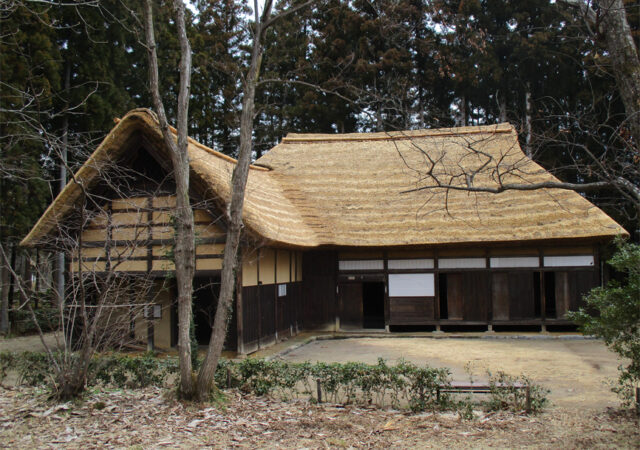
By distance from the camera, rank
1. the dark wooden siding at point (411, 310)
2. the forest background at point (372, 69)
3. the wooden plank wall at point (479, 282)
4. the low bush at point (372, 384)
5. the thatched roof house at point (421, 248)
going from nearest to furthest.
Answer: the low bush at point (372, 384) → the thatched roof house at point (421, 248) → the wooden plank wall at point (479, 282) → the dark wooden siding at point (411, 310) → the forest background at point (372, 69)

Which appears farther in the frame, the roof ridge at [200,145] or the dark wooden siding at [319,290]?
the dark wooden siding at [319,290]

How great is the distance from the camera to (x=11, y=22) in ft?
48.0

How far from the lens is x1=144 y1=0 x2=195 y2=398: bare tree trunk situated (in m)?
7.26

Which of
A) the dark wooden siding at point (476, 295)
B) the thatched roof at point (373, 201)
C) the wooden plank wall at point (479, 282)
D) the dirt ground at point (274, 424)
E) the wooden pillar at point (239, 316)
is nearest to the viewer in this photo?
the dirt ground at point (274, 424)

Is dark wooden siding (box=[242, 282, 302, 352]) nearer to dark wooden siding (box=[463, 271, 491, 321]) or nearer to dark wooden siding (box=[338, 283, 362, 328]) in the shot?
dark wooden siding (box=[338, 283, 362, 328])

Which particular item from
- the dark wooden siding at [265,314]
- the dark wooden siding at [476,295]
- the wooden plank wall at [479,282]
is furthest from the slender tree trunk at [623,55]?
the dark wooden siding at [476,295]

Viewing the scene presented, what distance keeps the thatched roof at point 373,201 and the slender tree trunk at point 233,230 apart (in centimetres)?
365

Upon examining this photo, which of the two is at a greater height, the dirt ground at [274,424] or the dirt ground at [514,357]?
the dirt ground at [274,424]

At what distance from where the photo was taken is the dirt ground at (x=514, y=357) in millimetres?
Result: 8688

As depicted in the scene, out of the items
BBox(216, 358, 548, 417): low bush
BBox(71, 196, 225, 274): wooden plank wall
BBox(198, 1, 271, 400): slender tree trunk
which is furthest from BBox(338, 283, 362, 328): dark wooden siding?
BBox(198, 1, 271, 400): slender tree trunk

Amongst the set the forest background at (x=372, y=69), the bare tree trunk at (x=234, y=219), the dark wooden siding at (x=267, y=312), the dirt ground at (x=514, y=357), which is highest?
the forest background at (x=372, y=69)

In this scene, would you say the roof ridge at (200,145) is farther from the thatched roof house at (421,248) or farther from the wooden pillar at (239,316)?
the wooden pillar at (239,316)

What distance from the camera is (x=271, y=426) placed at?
21.5 ft

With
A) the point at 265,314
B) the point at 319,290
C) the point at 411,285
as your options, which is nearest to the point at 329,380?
the point at 265,314
